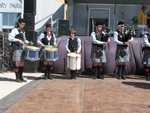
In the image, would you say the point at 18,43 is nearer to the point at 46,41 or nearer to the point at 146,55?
the point at 46,41

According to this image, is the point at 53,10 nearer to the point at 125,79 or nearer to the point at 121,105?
the point at 125,79

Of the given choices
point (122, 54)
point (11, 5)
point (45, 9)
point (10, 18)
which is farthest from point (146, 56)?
point (45, 9)

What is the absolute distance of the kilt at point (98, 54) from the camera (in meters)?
18.3

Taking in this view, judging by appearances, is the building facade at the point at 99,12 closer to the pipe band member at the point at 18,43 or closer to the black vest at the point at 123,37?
the black vest at the point at 123,37

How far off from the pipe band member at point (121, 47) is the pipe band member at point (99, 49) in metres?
0.38

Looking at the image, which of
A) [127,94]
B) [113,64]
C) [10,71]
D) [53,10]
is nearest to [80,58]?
[113,64]

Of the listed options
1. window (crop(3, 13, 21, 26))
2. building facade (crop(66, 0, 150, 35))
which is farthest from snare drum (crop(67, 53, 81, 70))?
window (crop(3, 13, 21, 26))

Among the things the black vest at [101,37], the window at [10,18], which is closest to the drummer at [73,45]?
the black vest at [101,37]

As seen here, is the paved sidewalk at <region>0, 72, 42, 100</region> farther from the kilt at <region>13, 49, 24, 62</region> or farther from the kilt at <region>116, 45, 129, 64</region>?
the kilt at <region>116, 45, 129, 64</region>

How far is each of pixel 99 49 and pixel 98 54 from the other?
0.54 ft

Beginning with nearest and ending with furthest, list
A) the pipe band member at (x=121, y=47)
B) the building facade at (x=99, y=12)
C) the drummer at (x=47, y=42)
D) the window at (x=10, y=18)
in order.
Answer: the drummer at (x=47, y=42) < the pipe band member at (x=121, y=47) < the building facade at (x=99, y=12) < the window at (x=10, y=18)

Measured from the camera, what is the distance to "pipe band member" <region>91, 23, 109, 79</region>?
18156mm

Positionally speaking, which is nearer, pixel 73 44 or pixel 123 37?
pixel 73 44

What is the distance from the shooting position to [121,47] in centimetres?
1841
